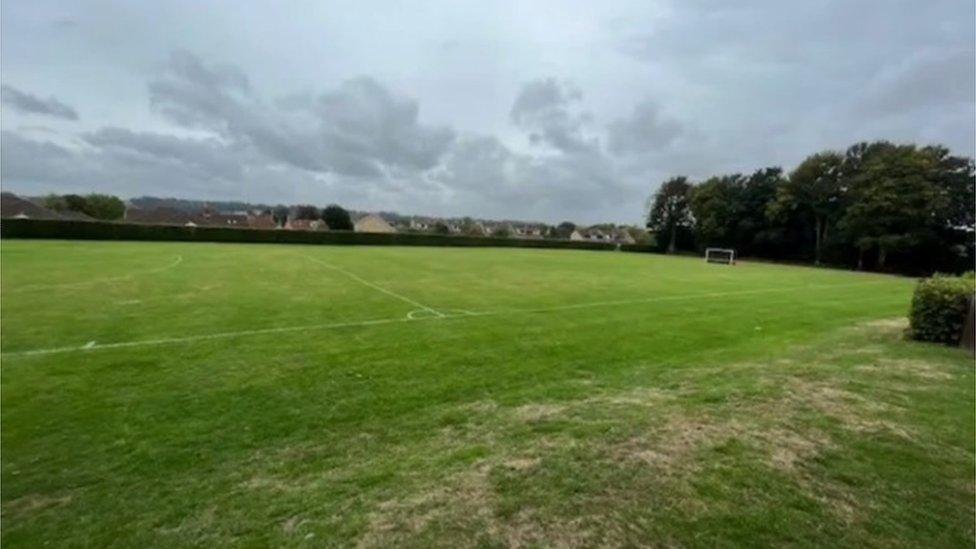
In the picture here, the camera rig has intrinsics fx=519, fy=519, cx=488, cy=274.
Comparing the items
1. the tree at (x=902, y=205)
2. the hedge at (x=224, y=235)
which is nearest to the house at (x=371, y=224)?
the hedge at (x=224, y=235)

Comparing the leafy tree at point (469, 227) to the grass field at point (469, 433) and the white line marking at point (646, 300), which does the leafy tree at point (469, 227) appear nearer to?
the white line marking at point (646, 300)

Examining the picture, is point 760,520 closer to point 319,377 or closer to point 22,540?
point 22,540

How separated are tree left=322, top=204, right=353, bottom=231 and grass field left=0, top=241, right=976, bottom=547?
3131 inches

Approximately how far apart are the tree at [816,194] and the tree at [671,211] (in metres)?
12.7

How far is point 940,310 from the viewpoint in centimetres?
857

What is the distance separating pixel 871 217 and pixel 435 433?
4658 cm

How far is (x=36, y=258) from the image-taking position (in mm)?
19391

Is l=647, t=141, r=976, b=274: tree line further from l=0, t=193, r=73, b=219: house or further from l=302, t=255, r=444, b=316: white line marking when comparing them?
l=0, t=193, r=73, b=219: house

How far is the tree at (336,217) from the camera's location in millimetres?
86688

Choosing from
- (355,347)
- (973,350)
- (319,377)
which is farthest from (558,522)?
(973,350)

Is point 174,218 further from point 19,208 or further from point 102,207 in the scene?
point 19,208

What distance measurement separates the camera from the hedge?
34.2 m

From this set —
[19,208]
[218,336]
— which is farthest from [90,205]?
[218,336]

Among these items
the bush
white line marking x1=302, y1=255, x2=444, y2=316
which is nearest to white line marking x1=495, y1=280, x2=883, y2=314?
white line marking x1=302, y1=255, x2=444, y2=316
